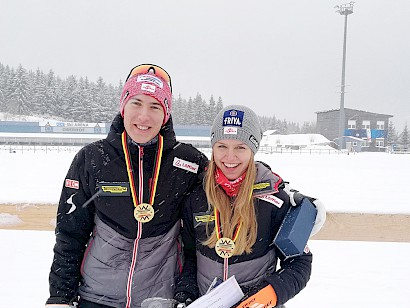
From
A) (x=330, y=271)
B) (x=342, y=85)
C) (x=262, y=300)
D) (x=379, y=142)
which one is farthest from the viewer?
(x=379, y=142)

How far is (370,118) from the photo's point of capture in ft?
213

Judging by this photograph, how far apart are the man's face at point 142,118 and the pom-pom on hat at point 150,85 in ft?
0.12

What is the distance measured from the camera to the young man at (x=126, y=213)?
2482mm

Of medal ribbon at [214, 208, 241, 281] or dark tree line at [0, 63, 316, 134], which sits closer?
medal ribbon at [214, 208, 241, 281]

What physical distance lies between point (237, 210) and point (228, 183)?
17cm

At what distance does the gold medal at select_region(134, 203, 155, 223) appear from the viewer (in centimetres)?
248

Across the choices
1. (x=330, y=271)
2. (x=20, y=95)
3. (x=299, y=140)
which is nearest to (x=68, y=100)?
(x=20, y=95)

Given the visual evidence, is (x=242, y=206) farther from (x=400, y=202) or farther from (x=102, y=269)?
(x=400, y=202)

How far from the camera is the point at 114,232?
8.22ft

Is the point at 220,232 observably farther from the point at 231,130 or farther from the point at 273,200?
the point at 231,130

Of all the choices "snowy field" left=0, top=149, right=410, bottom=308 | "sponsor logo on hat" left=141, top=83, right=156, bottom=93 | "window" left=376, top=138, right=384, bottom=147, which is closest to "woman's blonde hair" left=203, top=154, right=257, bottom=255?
"sponsor logo on hat" left=141, top=83, right=156, bottom=93

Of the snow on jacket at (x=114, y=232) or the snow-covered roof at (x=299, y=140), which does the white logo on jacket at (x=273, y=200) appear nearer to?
the snow on jacket at (x=114, y=232)

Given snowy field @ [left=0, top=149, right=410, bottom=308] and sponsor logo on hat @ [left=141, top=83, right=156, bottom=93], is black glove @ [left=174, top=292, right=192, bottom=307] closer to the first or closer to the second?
sponsor logo on hat @ [left=141, top=83, right=156, bottom=93]

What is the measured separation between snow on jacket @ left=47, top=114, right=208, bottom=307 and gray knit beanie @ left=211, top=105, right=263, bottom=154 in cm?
35
